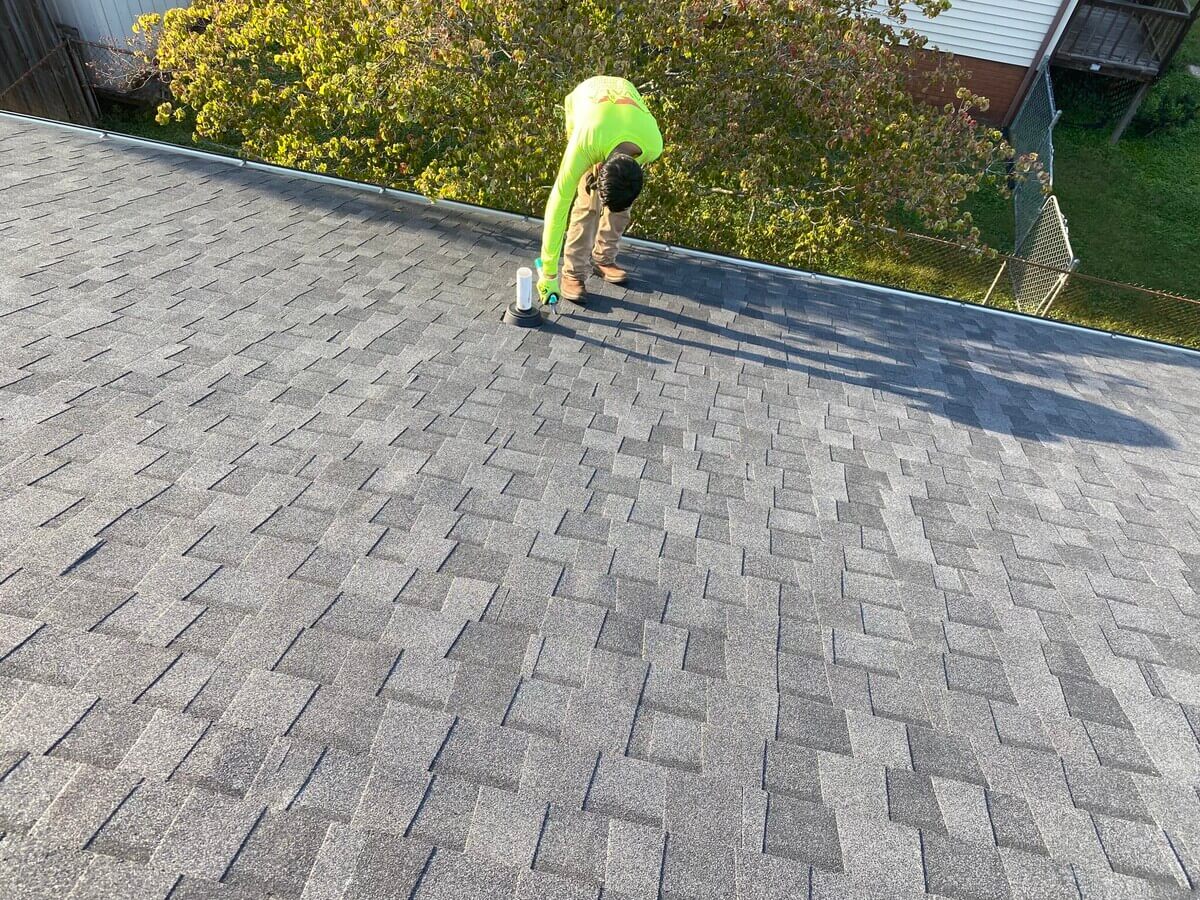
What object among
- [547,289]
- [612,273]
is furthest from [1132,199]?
[547,289]

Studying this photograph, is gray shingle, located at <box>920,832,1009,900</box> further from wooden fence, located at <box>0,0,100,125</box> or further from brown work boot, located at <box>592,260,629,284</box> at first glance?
wooden fence, located at <box>0,0,100,125</box>

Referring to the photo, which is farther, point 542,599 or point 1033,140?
point 1033,140

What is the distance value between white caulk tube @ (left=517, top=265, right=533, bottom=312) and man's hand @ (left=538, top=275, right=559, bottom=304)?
25 cm

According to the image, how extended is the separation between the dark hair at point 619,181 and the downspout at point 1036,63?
576 inches

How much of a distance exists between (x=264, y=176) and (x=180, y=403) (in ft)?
13.7

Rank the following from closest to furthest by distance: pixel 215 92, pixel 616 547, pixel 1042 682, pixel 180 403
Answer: pixel 1042 682, pixel 616 547, pixel 180 403, pixel 215 92

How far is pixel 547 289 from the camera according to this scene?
5.14 m

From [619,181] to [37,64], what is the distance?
13552mm

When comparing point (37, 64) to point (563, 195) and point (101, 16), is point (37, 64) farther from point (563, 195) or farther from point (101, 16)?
point (563, 195)

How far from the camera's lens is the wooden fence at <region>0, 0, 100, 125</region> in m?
11.7

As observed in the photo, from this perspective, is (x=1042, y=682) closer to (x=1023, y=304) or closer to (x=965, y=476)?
(x=965, y=476)

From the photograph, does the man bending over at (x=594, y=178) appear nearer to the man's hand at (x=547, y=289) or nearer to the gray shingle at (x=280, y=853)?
the man's hand at (x=547, y=289)

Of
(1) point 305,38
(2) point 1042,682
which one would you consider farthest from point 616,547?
(1) point 305,38

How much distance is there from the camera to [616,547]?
3295 millimetres
